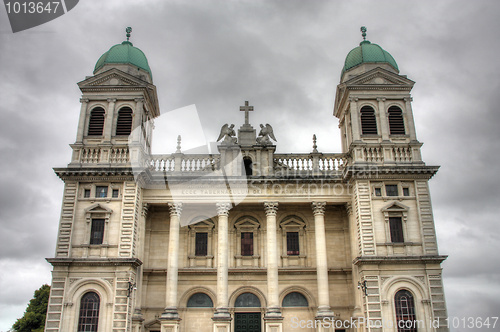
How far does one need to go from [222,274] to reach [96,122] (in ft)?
41.3

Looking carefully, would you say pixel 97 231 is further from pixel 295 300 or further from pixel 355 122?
pixel 355 122

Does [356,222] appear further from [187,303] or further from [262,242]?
[187,303]

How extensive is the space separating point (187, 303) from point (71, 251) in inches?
307

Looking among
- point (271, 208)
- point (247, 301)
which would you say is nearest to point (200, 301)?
point (247, 301)

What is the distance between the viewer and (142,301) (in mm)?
30000

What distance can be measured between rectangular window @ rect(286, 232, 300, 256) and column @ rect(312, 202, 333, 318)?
2.06 metres

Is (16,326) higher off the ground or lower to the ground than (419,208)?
lower

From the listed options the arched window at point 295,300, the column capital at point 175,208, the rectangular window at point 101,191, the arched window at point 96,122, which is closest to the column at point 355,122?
the arched window at point 295,300

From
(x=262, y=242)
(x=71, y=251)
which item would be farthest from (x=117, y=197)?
(x=262, y=242)

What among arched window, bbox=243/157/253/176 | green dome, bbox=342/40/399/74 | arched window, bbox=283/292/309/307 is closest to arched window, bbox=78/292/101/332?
arched window, bbox=283/292/309/307

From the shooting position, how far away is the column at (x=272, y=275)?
27.5 metres

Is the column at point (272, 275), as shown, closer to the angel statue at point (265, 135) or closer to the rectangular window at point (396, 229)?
the angel statue at point (265, 135)

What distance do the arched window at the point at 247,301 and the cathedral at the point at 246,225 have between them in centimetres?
9

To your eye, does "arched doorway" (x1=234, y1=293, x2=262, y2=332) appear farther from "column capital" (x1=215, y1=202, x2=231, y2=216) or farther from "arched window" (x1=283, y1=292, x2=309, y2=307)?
"column capital" (x1=215, y1=202, x2=231, y2=216)
